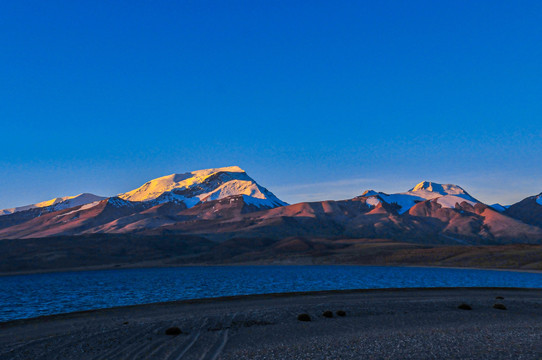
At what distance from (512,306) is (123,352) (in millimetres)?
37901

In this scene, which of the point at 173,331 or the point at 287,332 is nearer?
the point at 287,332

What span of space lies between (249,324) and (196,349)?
9313mm

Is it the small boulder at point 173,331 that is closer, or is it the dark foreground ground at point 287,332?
the dark foreground ground at point 287,332

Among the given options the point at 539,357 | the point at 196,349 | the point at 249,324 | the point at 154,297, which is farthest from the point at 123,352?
the point at 154,297

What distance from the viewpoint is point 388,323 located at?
35.4m

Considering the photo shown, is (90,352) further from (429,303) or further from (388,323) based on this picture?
(429,303)

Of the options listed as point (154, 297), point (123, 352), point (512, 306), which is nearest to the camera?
point (123, 352)

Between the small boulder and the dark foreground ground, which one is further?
the small boulder

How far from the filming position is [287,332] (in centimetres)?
3183

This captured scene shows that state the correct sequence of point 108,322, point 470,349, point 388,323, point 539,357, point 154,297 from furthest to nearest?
point 154,297, point 108,322, point 388,323, point 470,349, point 539,357

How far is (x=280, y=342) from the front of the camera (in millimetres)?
28203

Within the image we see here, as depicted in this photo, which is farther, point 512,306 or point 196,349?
point 512,306

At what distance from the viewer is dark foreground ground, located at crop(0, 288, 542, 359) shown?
2531 cm

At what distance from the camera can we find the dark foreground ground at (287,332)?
25.3m
